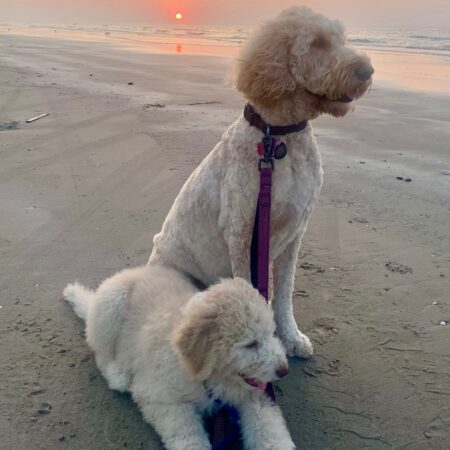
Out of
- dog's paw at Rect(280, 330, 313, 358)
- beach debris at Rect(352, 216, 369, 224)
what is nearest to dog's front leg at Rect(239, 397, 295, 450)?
dog's paw at Rect(280, 330, 313, 358)

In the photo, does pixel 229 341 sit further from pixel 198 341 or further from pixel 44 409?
pixel 44 409

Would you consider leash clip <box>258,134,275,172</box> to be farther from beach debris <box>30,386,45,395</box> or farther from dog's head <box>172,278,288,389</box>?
beach debris <box>30,386,45,395</box>

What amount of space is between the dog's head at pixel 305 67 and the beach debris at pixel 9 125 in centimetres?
636

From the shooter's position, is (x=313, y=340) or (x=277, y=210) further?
(x=313, y=340)

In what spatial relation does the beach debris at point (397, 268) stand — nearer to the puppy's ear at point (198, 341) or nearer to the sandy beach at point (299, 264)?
the sandy beach at point (299, 264)

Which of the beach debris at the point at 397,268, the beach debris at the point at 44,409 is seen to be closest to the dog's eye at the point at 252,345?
the beach debris at the point at 44,409

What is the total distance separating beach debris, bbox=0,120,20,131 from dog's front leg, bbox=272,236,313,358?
6.37 metres

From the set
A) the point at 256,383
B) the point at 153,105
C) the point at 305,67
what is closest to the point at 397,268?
the point at 305,67

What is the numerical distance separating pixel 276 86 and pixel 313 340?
1.71 m

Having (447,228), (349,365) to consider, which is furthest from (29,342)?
(447,228)

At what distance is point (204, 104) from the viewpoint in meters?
11.2

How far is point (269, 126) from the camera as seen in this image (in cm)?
304

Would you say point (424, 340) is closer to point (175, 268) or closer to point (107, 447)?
point (175, 268)

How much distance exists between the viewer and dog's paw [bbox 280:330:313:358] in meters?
3.37
